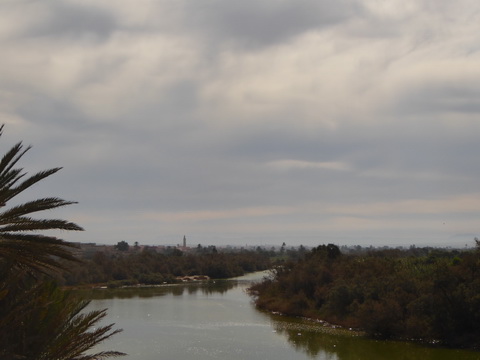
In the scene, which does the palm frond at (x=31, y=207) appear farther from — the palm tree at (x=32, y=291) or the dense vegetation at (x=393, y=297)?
the dense vegetation at (x=393, y=297)

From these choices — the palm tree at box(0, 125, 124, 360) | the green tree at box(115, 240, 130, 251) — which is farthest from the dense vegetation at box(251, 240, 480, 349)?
the green tree at box(115, 240, 130, 251)

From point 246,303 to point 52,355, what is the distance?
142 ft

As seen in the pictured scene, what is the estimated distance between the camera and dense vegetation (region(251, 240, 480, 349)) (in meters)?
30.2

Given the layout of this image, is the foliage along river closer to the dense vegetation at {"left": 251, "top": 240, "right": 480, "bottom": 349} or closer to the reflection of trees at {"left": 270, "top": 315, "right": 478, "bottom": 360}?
the reflection of trees at {"left": 270, "top": 315, "right": 478, "bottom": 360}

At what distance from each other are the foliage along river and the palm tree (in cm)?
1689

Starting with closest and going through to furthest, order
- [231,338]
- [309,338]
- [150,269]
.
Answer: [231,338] < [309,338] < [150,269]

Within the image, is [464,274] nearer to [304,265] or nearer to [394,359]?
[394,359]

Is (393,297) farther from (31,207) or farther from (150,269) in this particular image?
(150,269)

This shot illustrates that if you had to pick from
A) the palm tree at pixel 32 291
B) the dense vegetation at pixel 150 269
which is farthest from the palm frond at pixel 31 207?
the dense vegetation at pixel 150 269

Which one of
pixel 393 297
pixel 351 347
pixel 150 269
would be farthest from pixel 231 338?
pixel 150 269

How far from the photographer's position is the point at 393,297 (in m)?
34.0

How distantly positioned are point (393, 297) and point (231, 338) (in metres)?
10.8

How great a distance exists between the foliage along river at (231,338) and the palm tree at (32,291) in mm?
16892

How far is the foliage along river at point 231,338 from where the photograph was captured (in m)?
26.9
